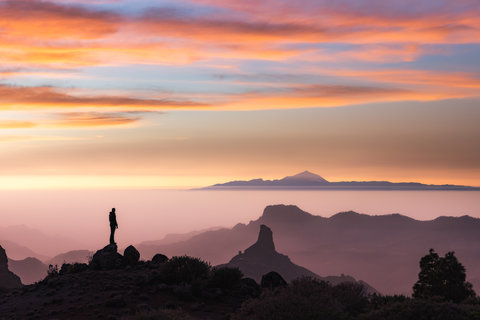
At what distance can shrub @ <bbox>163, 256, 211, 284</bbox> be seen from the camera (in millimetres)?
37562

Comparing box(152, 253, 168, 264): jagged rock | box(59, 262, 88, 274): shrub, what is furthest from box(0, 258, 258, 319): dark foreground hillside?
box(152, 253, 168, 264): jagged rock

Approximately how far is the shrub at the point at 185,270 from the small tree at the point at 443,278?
961 inches

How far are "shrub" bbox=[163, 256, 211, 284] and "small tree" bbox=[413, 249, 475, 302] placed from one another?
24402mm

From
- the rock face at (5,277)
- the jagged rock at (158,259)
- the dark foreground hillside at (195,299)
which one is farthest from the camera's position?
the rock face at (5,277)

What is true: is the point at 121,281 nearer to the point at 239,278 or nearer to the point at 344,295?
the point at 239,278

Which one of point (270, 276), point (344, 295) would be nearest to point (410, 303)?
point (344, 295)

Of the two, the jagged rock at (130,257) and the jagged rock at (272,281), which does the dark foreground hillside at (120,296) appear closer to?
the jagged rock at (272,281)

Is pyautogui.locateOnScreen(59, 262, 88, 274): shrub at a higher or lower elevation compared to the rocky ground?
higher

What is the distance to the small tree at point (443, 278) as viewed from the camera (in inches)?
2138

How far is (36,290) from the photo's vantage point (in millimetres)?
40469

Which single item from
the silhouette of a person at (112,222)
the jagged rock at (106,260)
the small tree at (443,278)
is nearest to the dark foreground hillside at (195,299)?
the jagged rock at (106,260)

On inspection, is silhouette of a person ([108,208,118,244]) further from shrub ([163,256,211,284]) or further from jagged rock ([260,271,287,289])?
jagged rock ([260,271,287,289])

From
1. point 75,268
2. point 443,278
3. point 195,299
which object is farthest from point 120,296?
point 443,278

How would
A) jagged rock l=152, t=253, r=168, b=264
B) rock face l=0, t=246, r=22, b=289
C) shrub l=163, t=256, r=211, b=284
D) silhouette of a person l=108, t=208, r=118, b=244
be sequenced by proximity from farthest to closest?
rock face l=0, t=246, r=22, b=289 < silhouette of a person l=108, t=208, r=118, b=244 < jagged rock l=152, t=253, r=168, b=264 < shrub l=163, t=256, r=211, b=284
